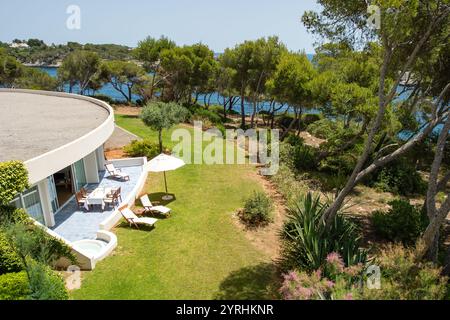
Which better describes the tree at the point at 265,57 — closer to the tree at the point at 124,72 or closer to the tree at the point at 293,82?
the tree at the point at 293,82

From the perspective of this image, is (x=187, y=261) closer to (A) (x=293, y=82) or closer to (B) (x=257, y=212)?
(B) (x=257, y=212)

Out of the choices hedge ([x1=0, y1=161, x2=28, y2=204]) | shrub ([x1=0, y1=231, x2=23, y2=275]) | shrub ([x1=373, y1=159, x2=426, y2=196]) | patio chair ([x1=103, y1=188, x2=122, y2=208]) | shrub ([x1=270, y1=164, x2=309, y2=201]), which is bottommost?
shrub ([x1=373, y1=159, x2=426, y2=196])

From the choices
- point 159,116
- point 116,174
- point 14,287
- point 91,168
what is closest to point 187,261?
point 14,287

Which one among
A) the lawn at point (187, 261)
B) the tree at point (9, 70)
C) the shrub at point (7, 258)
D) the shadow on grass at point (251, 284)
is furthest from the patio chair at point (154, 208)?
the tree at point (9, 70)

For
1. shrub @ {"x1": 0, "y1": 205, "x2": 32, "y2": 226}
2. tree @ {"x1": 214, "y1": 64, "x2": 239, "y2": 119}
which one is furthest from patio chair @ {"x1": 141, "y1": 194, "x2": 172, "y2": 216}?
tree @ {"x1": 214, "y1": 64, "x2": 239, "y2": 119}

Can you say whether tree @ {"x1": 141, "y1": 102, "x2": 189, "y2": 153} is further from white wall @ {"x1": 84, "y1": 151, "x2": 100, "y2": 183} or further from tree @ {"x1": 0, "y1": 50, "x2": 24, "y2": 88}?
tree @ {"x1": 0, "y1": 50, "x2": 24, "y2": 88}
